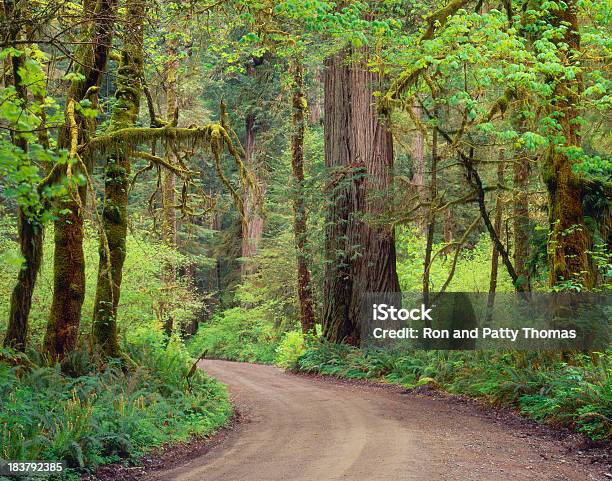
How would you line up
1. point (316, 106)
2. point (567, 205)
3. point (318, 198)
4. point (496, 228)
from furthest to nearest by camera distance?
1. point (316, 106)
2. point (318, 198)
3. point (496, 228)
4. point (567, 205)

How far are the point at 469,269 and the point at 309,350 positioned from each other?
583 cm

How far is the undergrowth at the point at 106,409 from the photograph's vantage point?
22.6ft

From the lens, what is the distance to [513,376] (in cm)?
1077

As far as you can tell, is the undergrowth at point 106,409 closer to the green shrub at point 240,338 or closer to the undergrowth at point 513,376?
the undergrowth at point 513,376

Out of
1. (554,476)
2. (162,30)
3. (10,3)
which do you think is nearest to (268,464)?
(554,476)

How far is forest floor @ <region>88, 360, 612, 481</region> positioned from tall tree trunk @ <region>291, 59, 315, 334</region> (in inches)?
354

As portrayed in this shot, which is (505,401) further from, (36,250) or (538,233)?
(36,250)

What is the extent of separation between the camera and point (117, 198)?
1184cm

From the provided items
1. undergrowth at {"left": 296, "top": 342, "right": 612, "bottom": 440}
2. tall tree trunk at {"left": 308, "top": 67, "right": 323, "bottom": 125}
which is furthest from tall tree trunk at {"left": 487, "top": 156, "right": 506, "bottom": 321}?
tall tree trunk at {"left": 308, "top": 67, "right": 323, "bottom": 125}

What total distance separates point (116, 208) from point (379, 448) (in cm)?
669

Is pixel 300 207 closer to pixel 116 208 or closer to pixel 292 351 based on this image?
pixel 292 351

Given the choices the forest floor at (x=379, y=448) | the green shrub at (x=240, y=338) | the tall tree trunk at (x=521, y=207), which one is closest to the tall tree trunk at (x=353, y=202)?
the tall tree trunk at (x=521, y=207)

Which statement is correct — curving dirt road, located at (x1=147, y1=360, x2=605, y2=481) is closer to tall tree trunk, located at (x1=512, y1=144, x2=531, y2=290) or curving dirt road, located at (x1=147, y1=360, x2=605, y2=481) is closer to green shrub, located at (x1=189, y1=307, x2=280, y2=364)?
tall tree trunk, located at (x1=512, y1=144, x2=531, y2=290)

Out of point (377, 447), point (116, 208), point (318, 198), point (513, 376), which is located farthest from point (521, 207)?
point (116, 208)
